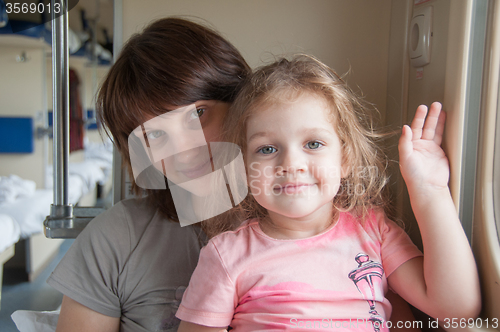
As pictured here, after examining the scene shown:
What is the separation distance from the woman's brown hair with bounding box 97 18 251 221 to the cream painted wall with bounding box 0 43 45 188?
11.2ft

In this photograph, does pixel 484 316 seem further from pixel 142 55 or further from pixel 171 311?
pixel 142 55

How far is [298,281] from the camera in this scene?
2.14 feet

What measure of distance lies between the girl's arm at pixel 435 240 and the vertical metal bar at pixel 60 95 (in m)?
0.80

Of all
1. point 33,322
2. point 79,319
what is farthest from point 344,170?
point 33,322

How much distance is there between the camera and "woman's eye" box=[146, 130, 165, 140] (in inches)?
29.9

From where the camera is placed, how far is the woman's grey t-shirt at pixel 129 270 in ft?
2.53

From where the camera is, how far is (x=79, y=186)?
256cm

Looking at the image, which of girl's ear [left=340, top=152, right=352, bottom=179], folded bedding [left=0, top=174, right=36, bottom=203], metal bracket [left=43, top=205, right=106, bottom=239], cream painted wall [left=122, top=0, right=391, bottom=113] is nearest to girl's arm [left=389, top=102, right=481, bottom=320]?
girl's ear [left=340, top=152, right=352, bottom=179]

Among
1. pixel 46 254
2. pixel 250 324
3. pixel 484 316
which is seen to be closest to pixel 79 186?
pixel 46 254

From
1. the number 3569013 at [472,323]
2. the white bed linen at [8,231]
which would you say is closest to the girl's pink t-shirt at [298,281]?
the number 3569013 at [472,323]

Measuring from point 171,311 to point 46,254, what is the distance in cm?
216

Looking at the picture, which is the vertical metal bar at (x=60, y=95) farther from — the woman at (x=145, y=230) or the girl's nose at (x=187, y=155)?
the girl's nose at (x=187, y=155)

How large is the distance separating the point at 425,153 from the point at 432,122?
0.06m

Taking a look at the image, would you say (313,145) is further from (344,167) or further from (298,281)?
(298,281)
